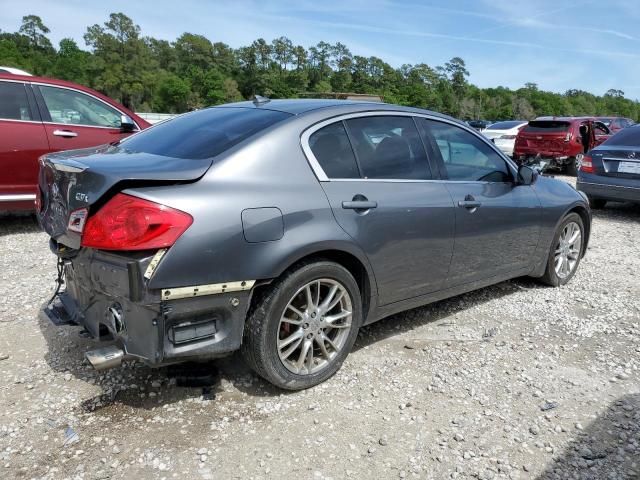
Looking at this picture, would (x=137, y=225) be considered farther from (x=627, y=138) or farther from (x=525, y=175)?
(x=627, y=138)

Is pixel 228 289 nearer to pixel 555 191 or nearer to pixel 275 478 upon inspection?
pixel 275 478

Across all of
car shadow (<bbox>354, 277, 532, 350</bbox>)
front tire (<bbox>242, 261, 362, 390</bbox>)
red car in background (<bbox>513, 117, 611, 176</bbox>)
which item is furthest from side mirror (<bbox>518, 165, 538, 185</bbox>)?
red car in background (<bbox>513, 117, 611, 176</bbox>)

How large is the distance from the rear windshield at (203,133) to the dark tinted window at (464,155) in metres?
1.23

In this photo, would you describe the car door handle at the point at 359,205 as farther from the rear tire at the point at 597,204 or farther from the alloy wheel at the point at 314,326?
the rear tire at the point at 597,204

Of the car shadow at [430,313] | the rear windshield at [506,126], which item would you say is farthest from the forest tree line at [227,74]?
the car shadow at [430,313]

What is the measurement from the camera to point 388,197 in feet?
10.5

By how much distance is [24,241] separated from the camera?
19.4 ft

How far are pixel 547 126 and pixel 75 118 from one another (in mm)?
12167

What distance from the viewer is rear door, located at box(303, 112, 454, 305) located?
3025mm

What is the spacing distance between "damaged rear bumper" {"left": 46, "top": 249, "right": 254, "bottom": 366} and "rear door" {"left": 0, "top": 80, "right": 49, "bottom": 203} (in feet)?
12.8

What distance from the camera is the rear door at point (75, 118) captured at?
242 inches

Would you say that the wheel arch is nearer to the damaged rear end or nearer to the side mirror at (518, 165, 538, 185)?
the damaged rear end

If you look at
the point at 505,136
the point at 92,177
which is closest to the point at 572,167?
the point at 505,136

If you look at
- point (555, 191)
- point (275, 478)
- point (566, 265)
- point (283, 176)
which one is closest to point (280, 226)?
point (283, 176)
